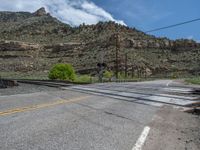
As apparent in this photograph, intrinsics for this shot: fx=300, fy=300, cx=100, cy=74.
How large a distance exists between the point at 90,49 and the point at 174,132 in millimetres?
87710

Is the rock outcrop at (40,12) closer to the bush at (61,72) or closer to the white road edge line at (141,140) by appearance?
the bush at (61,72)

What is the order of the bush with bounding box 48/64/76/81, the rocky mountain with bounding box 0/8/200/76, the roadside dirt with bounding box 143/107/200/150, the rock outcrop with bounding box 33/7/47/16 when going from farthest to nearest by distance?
the rock outcrop with bounding box 33/7/47/16 < the rocky mountain with bounding box 0/8/200/76 < the bush with bounding box 48/64/76/81 < the roadside dirt with bounding box 143/107/200/150

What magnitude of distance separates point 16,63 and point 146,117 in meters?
84.2

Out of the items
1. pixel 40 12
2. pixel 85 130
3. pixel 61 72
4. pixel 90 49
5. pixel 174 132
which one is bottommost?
pixel 174 132

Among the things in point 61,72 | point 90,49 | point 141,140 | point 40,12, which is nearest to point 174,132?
point 141,140

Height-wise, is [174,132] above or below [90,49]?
below

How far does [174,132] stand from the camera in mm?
7438

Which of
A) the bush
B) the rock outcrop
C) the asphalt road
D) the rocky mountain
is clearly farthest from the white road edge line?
the rock outcrop

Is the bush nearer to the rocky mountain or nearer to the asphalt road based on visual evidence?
the rocky mountain

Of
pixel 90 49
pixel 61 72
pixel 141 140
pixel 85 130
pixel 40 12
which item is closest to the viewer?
pixel 141 140

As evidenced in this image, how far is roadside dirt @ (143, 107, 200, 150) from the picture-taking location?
6.03 metres

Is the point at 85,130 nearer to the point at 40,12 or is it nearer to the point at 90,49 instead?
the point at 90,49

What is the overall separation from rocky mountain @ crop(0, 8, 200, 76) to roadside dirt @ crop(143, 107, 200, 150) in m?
65.4

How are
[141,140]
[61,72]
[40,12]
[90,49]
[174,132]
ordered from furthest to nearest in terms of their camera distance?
1. [40,12]
2. [90,49]
3. [61,72]
4. [174,132]
5. [141,140]
